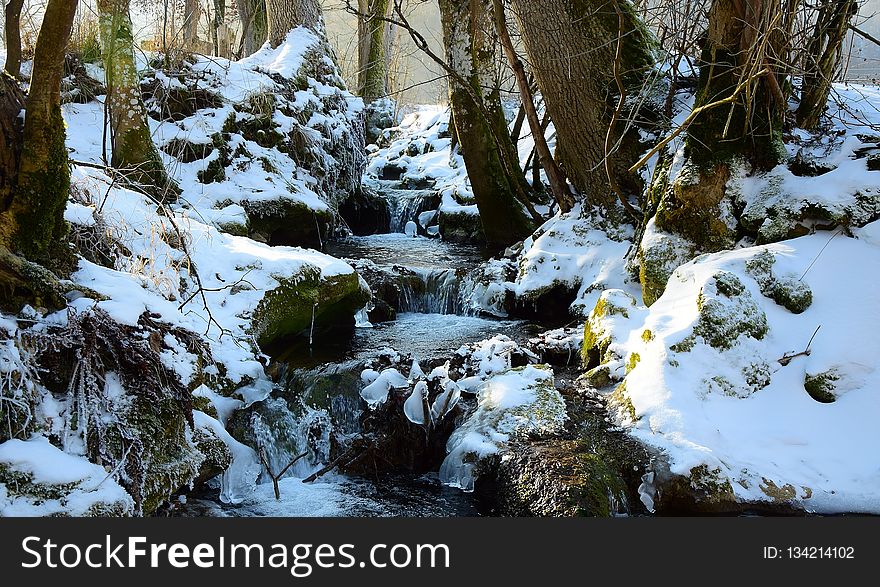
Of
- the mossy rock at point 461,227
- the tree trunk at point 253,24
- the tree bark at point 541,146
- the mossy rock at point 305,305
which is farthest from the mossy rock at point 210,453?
the tree trunk at point 253,24

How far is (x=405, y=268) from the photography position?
7922 millimetres

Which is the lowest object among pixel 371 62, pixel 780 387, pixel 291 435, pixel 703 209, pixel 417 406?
pixel 291 435

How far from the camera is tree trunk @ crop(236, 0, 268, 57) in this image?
44.7ft

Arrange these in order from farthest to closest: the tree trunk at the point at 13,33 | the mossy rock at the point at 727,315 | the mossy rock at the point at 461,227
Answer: the mossy rock at the point at 461,227, the mossy rock at the point at 727,315, the tree trunk at the point at 13,33

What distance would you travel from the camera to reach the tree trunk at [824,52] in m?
5.31

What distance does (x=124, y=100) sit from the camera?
716 cm

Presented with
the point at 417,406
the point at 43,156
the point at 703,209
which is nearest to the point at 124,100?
the point at 43,156

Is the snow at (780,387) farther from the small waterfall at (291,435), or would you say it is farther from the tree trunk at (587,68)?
the tree trunk at (587,68)

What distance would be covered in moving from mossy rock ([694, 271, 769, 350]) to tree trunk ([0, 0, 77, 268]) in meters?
3.72

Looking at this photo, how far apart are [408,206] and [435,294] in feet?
14.5

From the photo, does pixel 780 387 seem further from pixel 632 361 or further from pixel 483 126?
pixel 483 126

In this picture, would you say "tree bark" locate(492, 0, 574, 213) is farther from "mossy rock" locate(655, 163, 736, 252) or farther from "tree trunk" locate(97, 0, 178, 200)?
"tree trunk" locate(97, 0, 178, 200)

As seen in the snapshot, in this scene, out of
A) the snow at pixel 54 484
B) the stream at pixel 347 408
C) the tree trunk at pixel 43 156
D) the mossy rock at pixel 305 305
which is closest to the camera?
the snow at pixel 54 484

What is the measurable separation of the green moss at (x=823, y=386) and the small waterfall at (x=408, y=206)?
8053 millimetres
